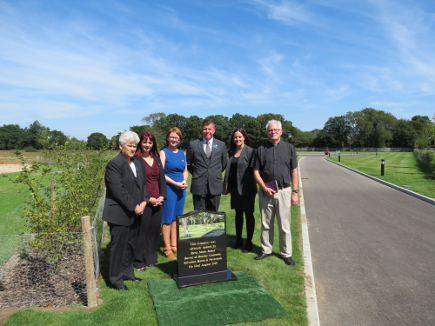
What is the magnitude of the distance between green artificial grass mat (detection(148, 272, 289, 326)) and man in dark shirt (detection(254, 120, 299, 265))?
1063 mm

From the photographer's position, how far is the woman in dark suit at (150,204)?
4566 mm

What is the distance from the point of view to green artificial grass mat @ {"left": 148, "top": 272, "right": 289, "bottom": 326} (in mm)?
3320

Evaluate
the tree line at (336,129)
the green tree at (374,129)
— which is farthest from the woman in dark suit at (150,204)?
the green tree at (374,129)

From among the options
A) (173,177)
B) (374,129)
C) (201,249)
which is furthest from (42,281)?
(374,129)

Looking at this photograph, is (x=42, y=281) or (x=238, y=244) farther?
(x=238, y=244)

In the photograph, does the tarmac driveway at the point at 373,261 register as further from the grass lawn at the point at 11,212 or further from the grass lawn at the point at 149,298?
the grass lawn at the point at 11,212

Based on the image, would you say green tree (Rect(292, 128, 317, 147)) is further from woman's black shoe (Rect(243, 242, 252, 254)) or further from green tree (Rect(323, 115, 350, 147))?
woman's black shoe (Rect(243, 242, 252, 254))

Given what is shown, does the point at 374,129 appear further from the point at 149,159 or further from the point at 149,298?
the point at 149,298

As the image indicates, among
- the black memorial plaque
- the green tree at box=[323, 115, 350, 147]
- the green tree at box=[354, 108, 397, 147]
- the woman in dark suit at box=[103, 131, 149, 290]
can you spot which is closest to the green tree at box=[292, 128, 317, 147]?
the green tree at box=[323, 115, 350, 147]

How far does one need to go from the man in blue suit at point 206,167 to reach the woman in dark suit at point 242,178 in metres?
0.30

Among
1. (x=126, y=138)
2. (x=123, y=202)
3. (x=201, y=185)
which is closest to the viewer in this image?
(x=123, y=202)

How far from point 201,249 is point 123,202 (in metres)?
1.27

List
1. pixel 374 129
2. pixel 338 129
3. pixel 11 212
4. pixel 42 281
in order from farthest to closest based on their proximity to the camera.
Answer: pixel 338 129, pixel 374 129, pixel 11 212, pixel 42 281

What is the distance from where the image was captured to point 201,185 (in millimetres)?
5043
